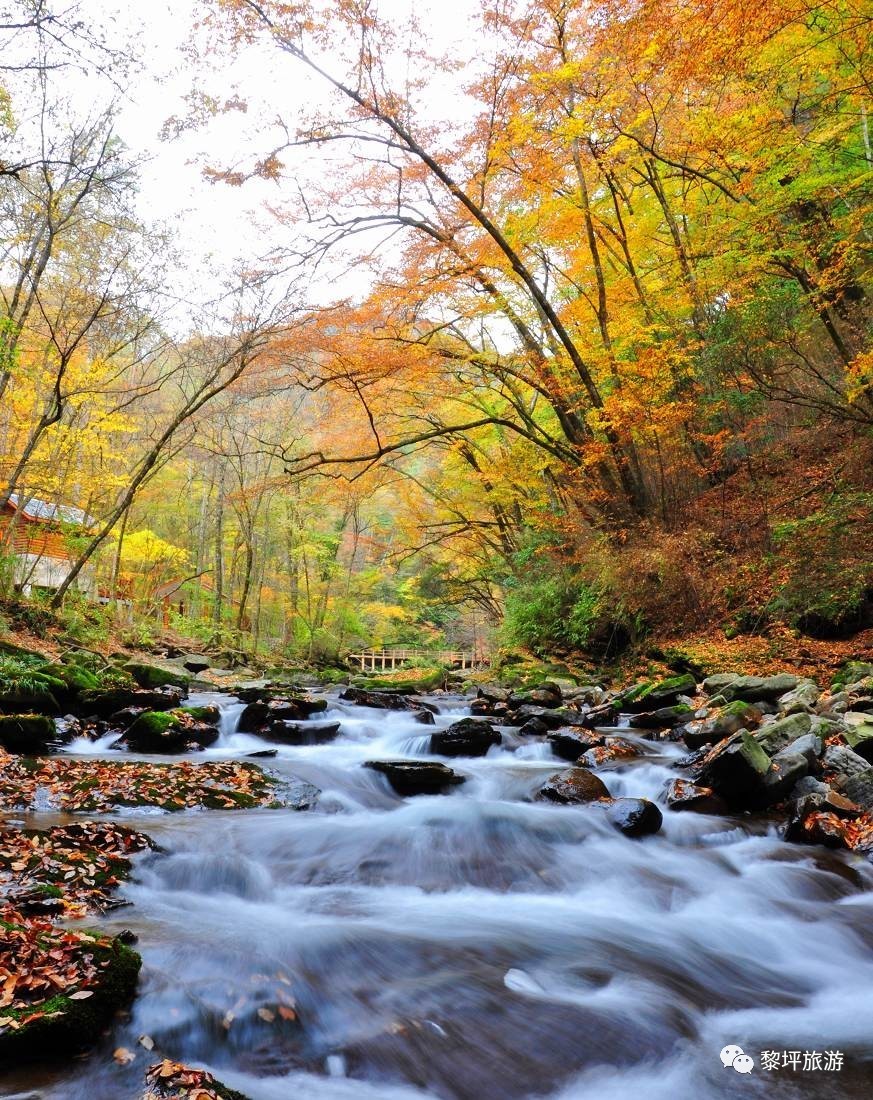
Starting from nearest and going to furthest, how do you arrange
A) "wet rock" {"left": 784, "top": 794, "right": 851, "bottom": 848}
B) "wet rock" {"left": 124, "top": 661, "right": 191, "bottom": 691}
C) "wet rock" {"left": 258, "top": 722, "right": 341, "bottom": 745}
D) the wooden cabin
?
1. "wet rock" {"left": 784, "top": 794, "right": 851, "bottom": 848}
2. "wet rock" {"left": 258, "top": 722, "right": 341, "bottom": 745}
3. "wet rock" {"left": 124, "top": 661, "right": 191, "bottom": 691}
4. the wooden cabin

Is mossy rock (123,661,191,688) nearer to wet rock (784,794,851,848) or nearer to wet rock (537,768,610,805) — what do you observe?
wet rock (537,768,610,805)

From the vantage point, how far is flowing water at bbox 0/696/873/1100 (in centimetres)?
278

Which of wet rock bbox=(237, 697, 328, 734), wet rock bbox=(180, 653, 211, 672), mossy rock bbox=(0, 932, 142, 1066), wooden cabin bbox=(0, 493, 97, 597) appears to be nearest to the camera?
mossy rock bbox=(0, 932, 142, 1066)

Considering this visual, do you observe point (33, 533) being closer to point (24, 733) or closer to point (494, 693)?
point (24, 733)

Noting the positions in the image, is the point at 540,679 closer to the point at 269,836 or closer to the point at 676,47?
the point at 269,836

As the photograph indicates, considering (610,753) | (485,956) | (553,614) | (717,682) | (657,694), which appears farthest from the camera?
(553,614)

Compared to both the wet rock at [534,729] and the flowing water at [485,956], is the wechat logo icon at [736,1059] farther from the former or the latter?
the wet rock at [534,729]

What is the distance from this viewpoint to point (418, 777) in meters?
7.26

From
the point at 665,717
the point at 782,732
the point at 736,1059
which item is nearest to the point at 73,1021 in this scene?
the point at 736,1059

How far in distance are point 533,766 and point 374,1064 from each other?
5.33 meters

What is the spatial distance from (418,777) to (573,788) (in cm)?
174

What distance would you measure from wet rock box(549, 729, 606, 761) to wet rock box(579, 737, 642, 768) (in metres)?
0.18

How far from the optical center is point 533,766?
7934 mm

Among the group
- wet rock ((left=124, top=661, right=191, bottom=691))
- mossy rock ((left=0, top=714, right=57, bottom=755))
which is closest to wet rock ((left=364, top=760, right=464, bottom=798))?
mossy rock ((left=0, top=714, right=57, bottom=755))
